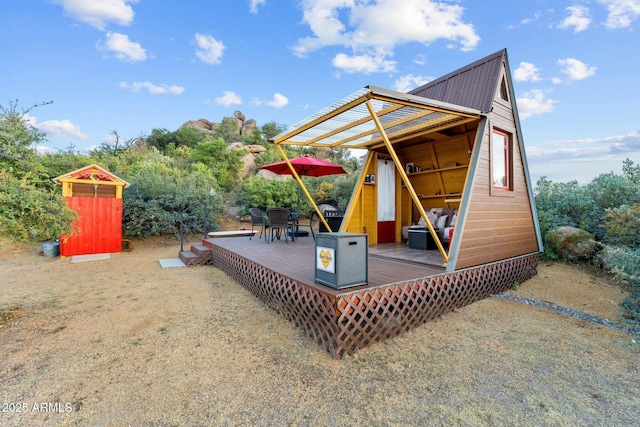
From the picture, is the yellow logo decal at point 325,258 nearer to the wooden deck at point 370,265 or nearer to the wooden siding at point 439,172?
the wooden deck at point 370,265

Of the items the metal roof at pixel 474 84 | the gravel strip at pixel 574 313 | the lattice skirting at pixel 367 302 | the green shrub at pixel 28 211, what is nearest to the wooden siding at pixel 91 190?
the green shrub at pixel 28 211

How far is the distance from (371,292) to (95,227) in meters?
8.72

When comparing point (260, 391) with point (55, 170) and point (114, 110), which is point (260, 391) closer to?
point (55, 170)

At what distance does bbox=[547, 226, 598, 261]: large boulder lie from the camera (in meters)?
6.38

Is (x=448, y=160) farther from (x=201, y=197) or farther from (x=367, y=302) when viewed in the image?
(x=201, y=197)

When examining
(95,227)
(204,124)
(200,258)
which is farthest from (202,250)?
(204,124)

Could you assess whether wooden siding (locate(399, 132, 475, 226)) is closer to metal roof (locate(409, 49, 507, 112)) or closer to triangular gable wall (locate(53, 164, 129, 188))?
metal roof (locate(409, 49, 507, 112))

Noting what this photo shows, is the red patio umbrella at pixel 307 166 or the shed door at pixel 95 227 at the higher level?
the red patio umbrella at pixel 307 166

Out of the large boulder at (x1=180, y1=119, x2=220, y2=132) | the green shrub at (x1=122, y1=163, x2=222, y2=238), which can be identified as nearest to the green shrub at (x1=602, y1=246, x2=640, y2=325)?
the green shrub at (x1=122, y1=163, x2=222, y2=238)

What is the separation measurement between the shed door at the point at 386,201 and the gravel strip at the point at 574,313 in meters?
2.60

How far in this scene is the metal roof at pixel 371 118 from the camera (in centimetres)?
319

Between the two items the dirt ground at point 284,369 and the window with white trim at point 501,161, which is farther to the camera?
the window with white trim at point 501,161

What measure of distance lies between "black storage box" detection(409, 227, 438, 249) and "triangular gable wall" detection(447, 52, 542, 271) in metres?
1.16

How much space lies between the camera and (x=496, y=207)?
A: 4.73 meters
